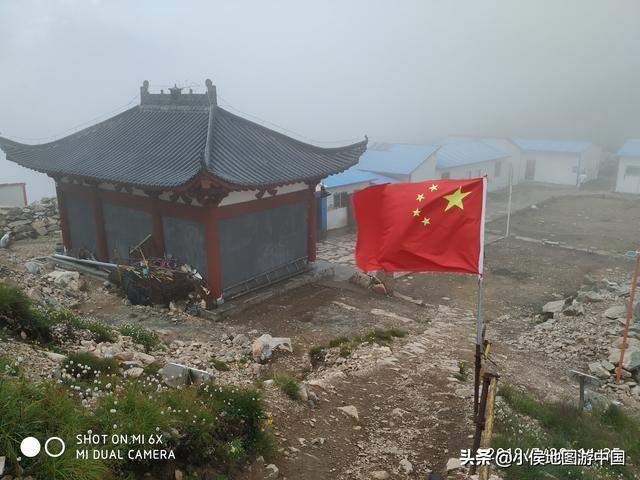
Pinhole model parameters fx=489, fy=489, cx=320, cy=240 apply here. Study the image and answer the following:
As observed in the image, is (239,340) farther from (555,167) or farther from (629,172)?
(555,167)

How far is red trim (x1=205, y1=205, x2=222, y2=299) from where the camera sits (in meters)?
13.4

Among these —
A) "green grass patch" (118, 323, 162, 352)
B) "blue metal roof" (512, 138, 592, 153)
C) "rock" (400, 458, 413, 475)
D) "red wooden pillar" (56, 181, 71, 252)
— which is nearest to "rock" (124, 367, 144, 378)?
"green grass patch" (118, 323, 162, 352)

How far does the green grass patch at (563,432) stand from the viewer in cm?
638

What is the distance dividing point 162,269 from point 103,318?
2156 millimetres

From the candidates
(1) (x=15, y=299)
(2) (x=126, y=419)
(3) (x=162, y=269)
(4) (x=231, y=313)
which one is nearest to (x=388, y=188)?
(2) (x=126, y=419)

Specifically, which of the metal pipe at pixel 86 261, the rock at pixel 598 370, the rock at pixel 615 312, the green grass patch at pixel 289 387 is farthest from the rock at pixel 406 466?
the metal pipe at pixel 86 261

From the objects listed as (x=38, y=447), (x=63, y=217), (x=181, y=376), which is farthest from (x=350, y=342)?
(x=63, y=217)

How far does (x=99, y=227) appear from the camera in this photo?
16.8 m

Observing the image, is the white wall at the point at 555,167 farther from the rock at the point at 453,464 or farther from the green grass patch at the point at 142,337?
the rock at the point at 453,464

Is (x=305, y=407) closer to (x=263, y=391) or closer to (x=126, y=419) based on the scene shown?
(x=263, y=391)

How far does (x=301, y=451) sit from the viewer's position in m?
6.56

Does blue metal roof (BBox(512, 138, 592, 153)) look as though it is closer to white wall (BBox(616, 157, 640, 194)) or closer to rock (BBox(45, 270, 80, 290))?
white wall (BBox(616, 157, 640, 194))

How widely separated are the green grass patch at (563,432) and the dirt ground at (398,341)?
679 mm

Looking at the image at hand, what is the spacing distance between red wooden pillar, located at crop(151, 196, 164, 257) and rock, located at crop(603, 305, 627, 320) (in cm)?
1312
